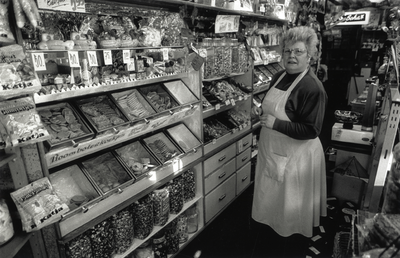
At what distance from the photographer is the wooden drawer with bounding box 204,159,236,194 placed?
291 centimetres

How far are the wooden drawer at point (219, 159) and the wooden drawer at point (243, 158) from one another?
0.18 meters

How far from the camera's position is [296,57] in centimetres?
215

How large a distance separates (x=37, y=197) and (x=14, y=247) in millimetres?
229

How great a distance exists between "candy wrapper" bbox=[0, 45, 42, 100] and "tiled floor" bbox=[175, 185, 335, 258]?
2018 mm

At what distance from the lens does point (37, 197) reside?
1.36m

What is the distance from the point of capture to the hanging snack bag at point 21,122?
47.6 inches

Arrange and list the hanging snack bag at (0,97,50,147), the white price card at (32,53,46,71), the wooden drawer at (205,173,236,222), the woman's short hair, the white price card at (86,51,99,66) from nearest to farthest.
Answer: the hanging snack bag at (0,97,50,147) < the white price card at (32,53,46,71) < the white price card at (86,51,99,66) < the woman's short hair < the wooden drawer at (205,173,236,222)

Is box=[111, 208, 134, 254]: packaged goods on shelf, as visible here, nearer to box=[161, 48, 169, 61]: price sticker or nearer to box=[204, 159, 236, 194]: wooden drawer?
box=[204, 159, 236, 194]: wooden drawer

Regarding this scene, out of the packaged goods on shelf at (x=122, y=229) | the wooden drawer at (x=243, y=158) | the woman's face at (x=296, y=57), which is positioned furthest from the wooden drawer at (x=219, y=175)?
the woman's face at (x=296, y=57)

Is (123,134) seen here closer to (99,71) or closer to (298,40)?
(99,71)

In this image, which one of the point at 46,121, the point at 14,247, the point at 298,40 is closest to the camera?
the point at 14,247

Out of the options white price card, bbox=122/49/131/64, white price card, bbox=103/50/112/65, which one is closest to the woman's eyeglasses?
white price card, bbox=122/49/131/64

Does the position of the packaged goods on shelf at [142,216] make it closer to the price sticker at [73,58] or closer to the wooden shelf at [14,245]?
the wooden shelf at [14,245]

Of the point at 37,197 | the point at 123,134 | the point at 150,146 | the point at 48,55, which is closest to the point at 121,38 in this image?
the point at 48,55
